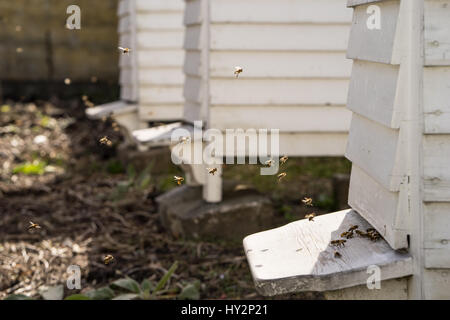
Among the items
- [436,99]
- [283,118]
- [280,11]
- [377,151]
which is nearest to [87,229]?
[283,118]

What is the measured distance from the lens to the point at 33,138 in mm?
9031

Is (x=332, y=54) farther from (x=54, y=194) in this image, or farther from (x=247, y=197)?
(x=54, y=194)

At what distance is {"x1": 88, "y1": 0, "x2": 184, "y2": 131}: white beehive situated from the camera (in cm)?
718

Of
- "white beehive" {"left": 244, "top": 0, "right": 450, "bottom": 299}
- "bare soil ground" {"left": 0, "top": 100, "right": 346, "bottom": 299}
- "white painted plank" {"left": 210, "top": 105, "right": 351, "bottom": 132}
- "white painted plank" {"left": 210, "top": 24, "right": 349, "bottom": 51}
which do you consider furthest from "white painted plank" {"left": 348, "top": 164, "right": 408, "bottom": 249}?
"white painted plank" {"left": 210, "top": 24, "right": 349, "bottom": 51}

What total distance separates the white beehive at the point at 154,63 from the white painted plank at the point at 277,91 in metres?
2.51

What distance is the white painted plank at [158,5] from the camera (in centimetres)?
712

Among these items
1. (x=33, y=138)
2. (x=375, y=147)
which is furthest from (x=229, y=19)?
(x=33, y=138)

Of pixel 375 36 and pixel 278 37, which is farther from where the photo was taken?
pixel 278 37

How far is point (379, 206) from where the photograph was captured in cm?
257

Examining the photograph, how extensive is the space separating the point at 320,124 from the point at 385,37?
252 centimetres

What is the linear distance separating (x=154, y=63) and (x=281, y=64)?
110 inches

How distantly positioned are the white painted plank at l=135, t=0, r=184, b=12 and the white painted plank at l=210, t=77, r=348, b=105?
8.66 ft

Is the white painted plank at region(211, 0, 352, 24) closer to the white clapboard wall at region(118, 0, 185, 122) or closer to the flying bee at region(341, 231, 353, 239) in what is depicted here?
the white clapboard wall at region(118, 0, 185, 122)

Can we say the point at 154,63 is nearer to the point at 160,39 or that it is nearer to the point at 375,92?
the point at 160,39
